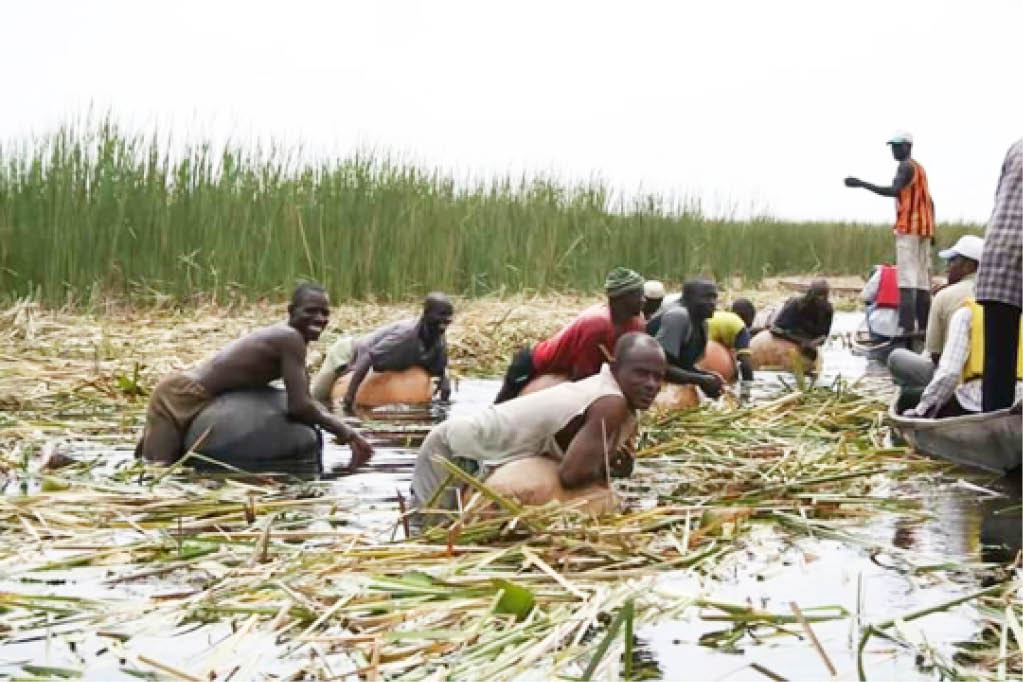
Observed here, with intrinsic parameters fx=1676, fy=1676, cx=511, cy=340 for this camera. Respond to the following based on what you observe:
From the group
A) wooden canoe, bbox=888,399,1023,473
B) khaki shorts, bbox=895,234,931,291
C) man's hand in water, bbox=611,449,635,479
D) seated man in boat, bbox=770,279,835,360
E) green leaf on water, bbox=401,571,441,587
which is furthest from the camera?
khaki shorts, bbox=895,234,931,291

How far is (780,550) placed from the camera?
7.15 meters

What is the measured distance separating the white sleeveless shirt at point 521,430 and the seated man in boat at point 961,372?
313 centimetres

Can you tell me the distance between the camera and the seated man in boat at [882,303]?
768 inches

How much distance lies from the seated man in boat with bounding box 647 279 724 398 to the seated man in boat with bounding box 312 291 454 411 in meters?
1.72

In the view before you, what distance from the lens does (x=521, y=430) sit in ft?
25.2

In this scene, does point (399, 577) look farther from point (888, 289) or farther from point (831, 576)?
point (888, 289)

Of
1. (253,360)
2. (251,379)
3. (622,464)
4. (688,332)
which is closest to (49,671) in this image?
(622,464)

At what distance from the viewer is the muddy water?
5.34 meters

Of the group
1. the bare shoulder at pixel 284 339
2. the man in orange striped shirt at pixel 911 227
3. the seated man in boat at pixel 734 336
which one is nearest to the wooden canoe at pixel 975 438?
the bare shoulder at pixel 284 339

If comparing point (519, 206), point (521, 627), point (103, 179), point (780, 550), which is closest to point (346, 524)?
point (780, 550)

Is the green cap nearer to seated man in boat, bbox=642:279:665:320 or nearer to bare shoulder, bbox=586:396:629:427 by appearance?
bare shoulder, bbox=586:396:629:427

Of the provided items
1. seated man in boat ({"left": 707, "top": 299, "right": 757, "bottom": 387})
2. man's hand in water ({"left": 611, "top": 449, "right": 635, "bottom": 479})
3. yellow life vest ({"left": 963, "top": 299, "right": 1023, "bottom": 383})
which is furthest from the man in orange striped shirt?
man's hand in water ({"left": 611, "top": 449, "right": 635, "bottom": 479})

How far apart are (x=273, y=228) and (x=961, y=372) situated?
37.4 feet

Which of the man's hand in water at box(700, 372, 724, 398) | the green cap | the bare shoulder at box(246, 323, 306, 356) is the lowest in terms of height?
the man's hand in water at box(700, 372, 724, 398)
